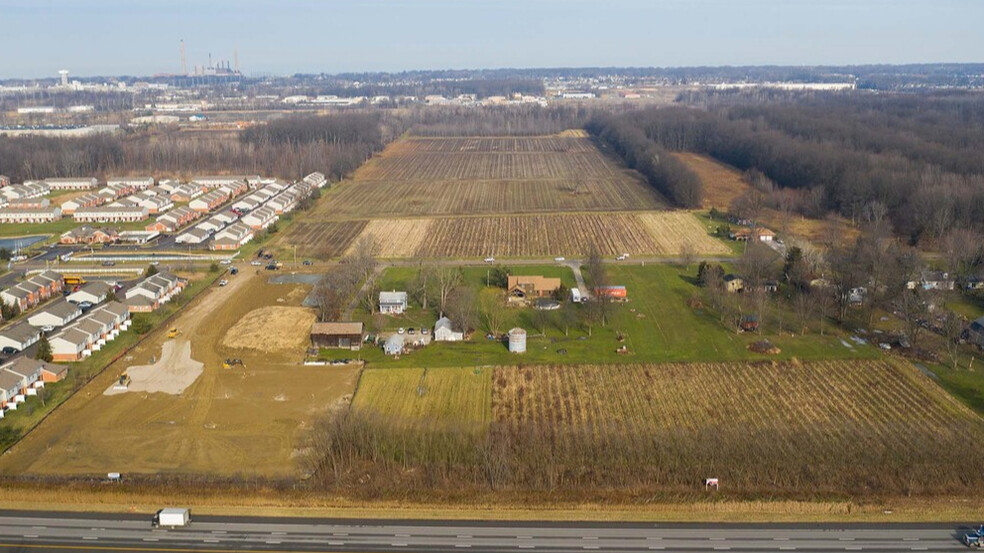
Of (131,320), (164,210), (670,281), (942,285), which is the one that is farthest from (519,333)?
(164,210)

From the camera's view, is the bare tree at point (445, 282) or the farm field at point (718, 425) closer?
the farm field at point (718, 425)

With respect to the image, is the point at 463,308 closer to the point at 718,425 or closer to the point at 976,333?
the point at 718,425

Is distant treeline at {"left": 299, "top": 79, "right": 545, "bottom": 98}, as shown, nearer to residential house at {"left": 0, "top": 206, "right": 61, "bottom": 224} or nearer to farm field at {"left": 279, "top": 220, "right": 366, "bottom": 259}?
residential house at {"left": 0, "top": 206, "right": 61, "bottom": 224}

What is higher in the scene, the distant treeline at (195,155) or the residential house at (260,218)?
the distant treeline at (195,155)

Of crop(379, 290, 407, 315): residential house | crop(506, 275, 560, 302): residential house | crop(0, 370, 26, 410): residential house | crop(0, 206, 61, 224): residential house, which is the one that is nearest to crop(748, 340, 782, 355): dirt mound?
crop(506, 275, 560, 302): residential house

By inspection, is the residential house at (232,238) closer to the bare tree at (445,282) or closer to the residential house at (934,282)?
the bare tree at (445,282)

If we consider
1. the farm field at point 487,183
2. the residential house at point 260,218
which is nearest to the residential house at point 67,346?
the residential house at point 260,218

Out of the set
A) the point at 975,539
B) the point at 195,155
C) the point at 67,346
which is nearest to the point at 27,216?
the point at 195,155

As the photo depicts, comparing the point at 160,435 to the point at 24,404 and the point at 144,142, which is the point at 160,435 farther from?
the point at 144,142
